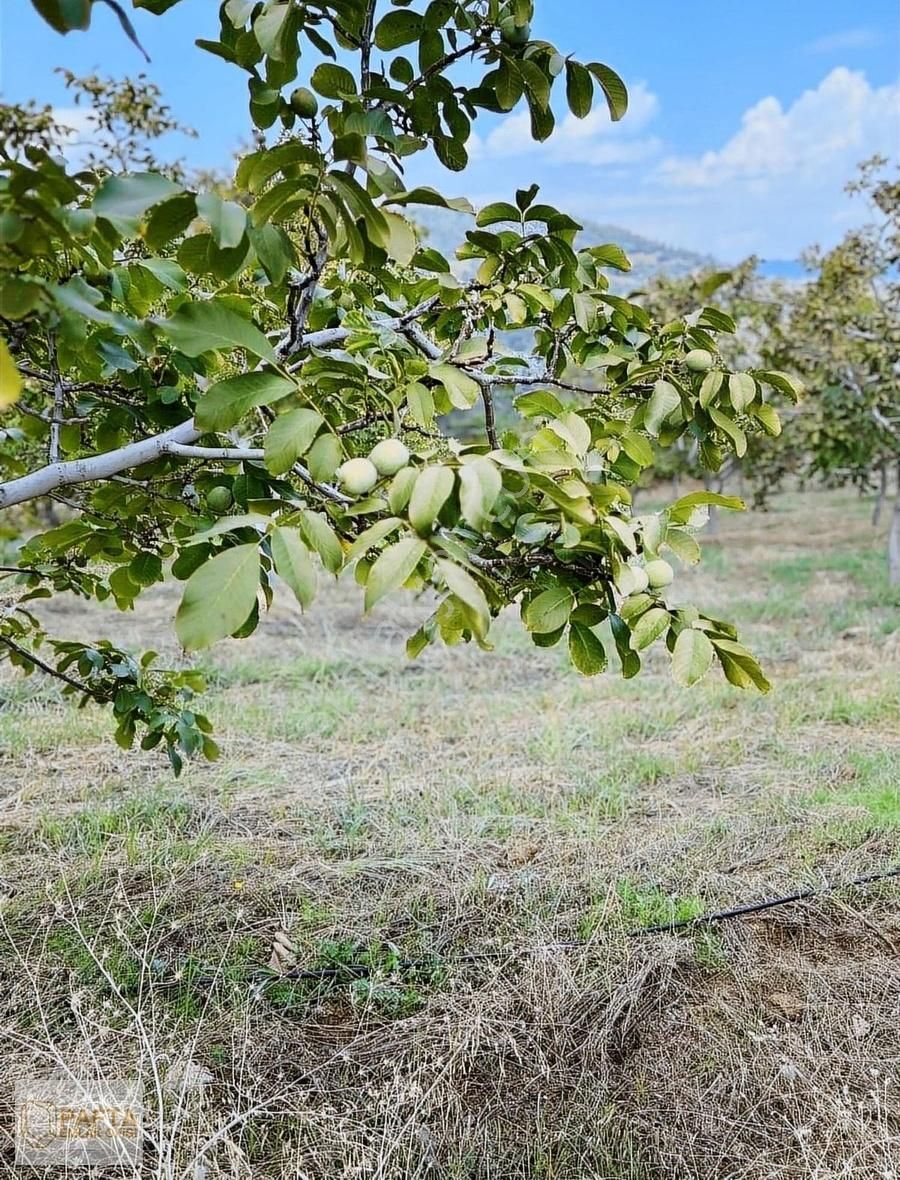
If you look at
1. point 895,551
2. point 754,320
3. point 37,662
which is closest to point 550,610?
point 37,662

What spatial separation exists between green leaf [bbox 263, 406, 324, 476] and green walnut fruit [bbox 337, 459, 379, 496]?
0.14 feet

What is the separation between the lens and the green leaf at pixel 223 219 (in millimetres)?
662

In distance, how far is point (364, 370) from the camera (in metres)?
0.86

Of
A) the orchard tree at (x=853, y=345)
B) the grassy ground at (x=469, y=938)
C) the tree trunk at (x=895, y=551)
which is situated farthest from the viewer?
the tree trunk at (x=895, y=551)

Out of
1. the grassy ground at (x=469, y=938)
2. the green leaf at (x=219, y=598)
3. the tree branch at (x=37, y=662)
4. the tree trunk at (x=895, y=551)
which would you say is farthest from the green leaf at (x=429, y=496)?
the tree trunk at (x=895, y=551)

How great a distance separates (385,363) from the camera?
3.26 feet

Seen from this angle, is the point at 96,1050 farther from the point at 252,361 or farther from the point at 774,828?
the point at 774,828

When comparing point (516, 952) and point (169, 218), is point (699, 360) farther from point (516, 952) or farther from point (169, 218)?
point (516, 952)

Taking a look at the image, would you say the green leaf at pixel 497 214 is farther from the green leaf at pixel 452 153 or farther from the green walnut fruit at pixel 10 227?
the green walnut fruit at pixel 10 227

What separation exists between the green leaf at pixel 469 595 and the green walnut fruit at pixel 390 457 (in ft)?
0.52

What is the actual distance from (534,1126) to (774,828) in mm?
1311

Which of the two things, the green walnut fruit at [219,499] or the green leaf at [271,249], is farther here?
the green walnut fruit at [219,499]

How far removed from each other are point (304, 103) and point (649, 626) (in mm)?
644

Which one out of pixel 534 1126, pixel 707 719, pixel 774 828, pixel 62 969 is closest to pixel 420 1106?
pixel 534 1126
